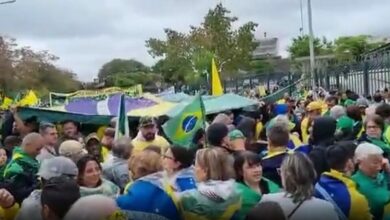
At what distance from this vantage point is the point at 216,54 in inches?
2028

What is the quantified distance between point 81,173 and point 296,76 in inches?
1212

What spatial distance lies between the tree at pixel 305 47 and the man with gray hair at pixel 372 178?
83.0m

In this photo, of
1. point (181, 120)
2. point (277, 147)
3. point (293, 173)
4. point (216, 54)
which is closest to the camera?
point (293, 173)

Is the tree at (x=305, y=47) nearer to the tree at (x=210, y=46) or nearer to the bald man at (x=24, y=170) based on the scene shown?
the tree at (x=210, y=46)

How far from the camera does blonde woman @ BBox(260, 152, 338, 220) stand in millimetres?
5230

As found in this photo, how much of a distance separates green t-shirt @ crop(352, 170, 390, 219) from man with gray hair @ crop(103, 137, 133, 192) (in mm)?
2242

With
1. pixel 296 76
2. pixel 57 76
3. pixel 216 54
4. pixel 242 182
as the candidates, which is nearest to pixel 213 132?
pixel 242 182

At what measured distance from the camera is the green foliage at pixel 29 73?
78.6 metres

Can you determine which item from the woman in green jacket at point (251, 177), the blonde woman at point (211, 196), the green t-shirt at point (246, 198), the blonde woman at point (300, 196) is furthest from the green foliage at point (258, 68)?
the blonde woman at point (300, 196)

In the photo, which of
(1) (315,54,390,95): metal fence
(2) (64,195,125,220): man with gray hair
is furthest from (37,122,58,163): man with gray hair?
(1) (315,54,390,95): metal fence

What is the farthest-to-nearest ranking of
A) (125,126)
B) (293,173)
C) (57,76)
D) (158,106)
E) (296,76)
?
(57,76) < (296,76) < (158,106) < (125,126) < (293,173)

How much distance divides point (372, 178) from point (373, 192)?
0.45ft

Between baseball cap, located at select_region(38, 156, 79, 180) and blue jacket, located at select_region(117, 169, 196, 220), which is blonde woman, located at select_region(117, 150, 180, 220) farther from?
baseball cap, located at select_region(38, 156, 79, 180)

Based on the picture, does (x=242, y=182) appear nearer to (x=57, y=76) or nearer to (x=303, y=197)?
(x=303, y=197)
